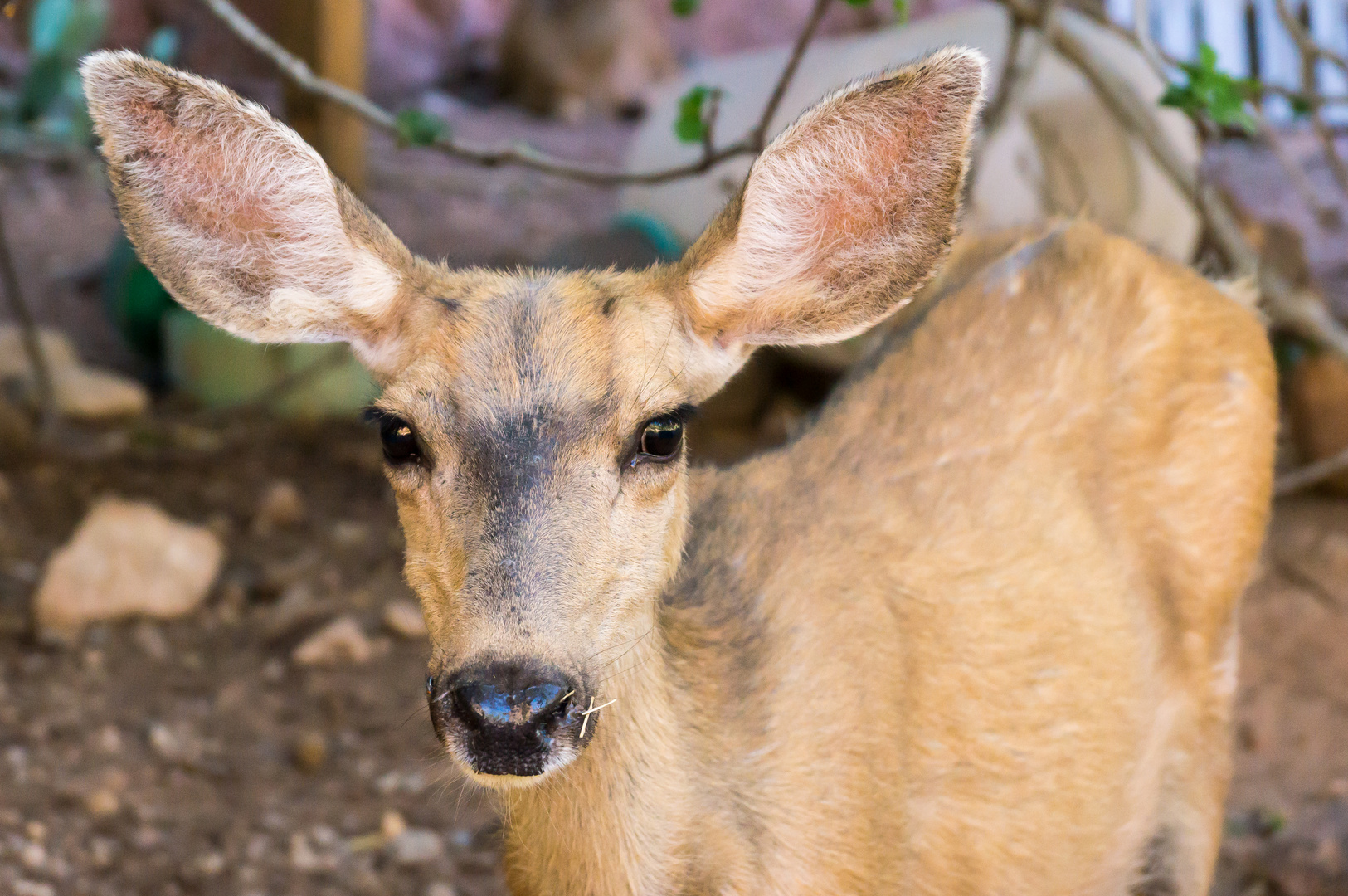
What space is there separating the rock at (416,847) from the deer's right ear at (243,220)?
1764 millimetres

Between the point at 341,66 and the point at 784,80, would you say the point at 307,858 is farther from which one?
the point at 341,66

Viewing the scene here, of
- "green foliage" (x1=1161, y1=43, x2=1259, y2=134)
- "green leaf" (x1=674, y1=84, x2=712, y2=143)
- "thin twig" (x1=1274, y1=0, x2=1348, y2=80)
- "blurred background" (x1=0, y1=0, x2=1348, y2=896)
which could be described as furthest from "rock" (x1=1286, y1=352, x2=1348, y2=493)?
"green leaf" (x1=674, y1=84, x2=712, y2=143)

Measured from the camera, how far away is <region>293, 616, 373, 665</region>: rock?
185 inches

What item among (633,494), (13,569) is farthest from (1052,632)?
(13,569)

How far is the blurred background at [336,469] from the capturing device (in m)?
3.94

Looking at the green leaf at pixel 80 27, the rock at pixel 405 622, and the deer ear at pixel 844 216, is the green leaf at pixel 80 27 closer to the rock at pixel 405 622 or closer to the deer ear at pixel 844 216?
the rock at pixel 405 622

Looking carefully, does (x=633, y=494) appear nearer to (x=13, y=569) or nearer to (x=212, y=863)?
(x=212, y=863)

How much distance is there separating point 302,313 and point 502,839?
3.84 ft

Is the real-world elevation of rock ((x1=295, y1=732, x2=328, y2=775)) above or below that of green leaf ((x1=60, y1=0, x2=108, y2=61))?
below

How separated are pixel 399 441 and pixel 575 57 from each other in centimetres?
1130

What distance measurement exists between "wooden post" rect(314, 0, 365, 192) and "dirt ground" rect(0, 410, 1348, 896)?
160 cm

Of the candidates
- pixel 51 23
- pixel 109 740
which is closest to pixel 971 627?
pixel 109 740

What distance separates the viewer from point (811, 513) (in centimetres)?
315

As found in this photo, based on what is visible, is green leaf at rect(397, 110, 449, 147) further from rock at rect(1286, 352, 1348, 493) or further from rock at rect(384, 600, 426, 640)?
rock at rect(1286, 352, 1348, 493)
